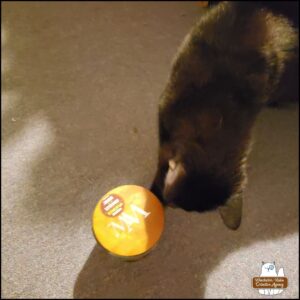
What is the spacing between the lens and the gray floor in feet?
2.84

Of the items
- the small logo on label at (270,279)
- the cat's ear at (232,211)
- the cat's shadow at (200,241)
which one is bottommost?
the cat's shadow at (200,241)

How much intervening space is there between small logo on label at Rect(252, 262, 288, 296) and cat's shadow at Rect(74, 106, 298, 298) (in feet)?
0.12

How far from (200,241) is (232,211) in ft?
0.43

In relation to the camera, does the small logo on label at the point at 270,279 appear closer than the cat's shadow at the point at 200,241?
Yes

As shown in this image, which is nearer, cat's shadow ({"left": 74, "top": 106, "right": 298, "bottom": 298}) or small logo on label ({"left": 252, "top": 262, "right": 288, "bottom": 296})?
small logo on label ({"left": 252, "top": 262, "right": 288, "bottom": 296})

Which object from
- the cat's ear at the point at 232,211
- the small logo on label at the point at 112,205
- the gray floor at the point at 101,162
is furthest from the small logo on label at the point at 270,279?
the small logo on label at the point at 112,205

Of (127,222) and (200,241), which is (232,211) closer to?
(200,241)

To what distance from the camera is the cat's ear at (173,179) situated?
0.87m

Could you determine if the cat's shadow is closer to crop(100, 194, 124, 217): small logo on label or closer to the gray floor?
the gray floor

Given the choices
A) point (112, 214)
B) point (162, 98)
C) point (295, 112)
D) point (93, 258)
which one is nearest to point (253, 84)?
point (162, 98)

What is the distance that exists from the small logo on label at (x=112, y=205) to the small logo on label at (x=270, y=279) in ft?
1.06

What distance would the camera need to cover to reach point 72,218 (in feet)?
3.21

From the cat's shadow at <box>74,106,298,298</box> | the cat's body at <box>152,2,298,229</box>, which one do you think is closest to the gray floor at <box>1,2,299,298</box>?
the cat's shadow at <box>74,106,298,298</box>

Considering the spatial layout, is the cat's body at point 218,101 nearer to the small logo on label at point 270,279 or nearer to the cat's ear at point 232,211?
the cat's ear at point 232,211
